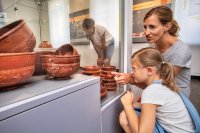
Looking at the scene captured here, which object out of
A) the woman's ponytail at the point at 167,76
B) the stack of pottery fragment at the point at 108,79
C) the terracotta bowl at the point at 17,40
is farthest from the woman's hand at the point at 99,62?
the terracotta bowl at the point at 17,40

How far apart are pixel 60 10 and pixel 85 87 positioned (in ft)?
3.49

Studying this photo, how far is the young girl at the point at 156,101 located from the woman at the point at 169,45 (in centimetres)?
14

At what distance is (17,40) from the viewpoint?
0.44 metres

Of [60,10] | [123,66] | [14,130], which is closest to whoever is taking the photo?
[14,130]

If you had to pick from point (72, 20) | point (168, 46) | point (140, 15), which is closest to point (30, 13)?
point (72, 20)

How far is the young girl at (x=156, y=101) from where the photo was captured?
0.68 meters

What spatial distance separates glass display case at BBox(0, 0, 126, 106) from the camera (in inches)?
39.7

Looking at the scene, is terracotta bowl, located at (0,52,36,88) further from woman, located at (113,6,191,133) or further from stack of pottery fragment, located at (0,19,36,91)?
woman, located at (113,6,191,133)

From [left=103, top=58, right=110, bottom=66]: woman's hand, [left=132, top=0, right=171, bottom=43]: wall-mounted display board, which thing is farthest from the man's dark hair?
[left=132, top=0, right=171, bottom=43]: wall-mounted display board

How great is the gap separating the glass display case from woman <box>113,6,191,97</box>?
19 centimetres

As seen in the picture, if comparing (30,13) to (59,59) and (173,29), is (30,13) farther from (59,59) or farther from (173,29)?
(173,29)

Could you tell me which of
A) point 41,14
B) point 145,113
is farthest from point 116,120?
point 41,14

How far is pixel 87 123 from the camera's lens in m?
0.58

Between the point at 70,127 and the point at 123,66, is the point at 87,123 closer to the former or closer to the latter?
the point at 70,127
